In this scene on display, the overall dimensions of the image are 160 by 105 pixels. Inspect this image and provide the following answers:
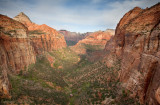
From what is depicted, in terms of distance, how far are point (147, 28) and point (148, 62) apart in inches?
299

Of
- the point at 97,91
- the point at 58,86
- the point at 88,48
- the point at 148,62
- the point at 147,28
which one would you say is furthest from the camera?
the point at 88,48

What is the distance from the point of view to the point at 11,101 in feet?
57.4

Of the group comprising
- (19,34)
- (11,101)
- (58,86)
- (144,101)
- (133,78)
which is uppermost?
(19,34)

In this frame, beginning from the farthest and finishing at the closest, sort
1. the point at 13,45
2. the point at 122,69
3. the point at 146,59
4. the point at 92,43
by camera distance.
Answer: the point at 92,43
the point at 13,45
the point at 122,69
the point at 146,59

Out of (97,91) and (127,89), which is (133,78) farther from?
(97,91)

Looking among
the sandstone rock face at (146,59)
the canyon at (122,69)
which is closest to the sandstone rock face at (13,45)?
the canyon at (122,69)

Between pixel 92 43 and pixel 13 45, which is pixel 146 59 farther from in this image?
pixel 92 43

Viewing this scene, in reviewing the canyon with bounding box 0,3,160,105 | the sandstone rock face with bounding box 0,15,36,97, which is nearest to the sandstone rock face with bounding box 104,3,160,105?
the canyon with bounding box 0,3,160,105

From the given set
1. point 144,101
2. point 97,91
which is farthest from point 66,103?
point 144,101

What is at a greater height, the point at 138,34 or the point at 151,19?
the point at 151,19

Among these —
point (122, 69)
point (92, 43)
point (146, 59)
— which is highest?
point (92, 43)

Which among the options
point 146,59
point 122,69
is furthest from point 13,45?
point 146,59

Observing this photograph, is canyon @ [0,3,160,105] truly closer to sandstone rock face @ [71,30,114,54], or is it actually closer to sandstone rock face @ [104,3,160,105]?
sandstone rock face @ [104,3,160,105]

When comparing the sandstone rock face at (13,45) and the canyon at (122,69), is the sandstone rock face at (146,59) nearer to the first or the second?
the canyon at (122,69)
